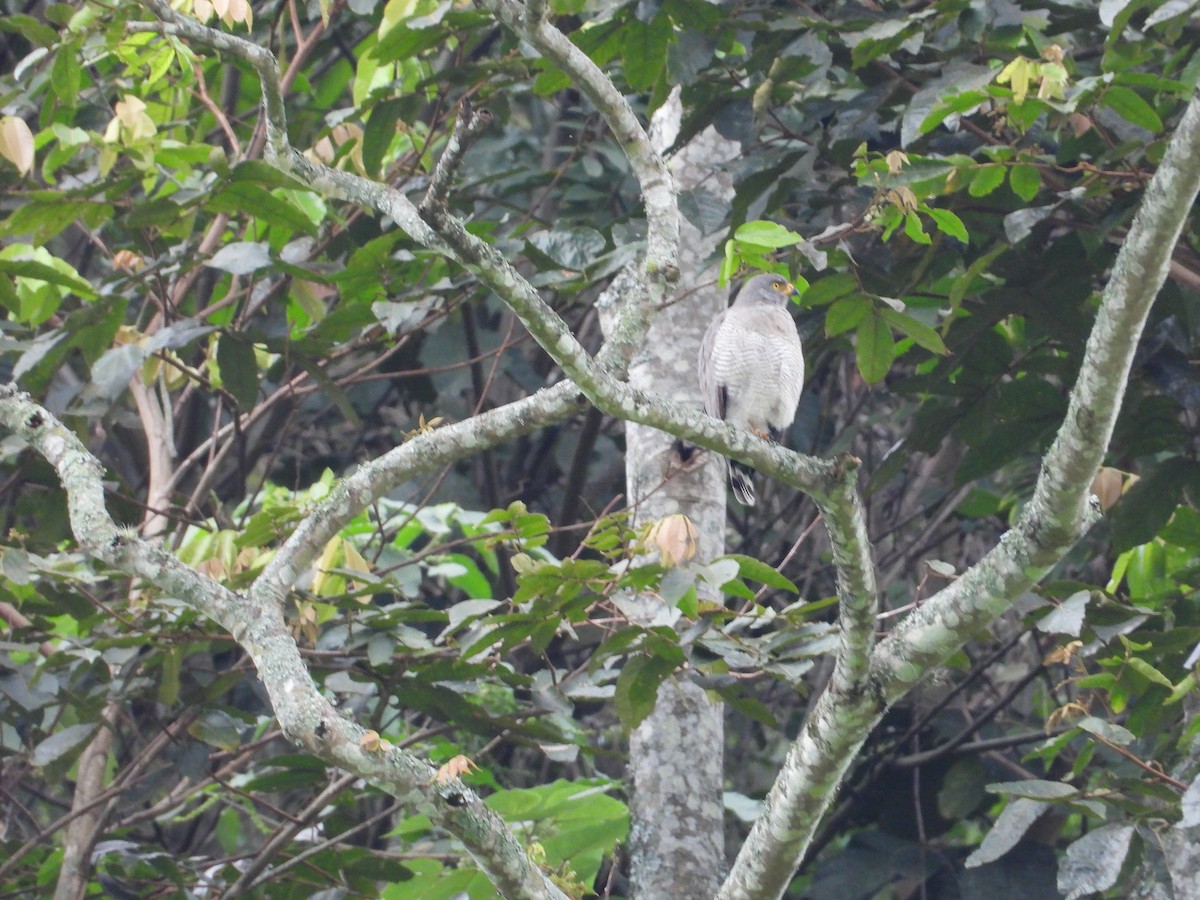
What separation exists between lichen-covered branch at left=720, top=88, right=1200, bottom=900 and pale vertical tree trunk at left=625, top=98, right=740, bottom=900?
0.90 meters

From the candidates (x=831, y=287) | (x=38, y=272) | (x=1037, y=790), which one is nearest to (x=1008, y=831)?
(x=1037, y=790)

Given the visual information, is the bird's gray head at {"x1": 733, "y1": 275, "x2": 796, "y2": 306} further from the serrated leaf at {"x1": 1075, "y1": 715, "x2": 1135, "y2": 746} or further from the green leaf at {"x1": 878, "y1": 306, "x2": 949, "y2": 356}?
the serrated leaf at {"x1": 1075, "y1": 715, "x2": 1135, "y2": 746}

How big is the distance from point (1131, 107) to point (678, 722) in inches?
73.0

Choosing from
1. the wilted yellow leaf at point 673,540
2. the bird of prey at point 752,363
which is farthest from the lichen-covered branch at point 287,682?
the bird of prey at point 752,363

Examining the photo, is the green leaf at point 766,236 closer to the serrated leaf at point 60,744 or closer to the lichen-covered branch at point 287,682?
the lichen-covered branch at point 287,682

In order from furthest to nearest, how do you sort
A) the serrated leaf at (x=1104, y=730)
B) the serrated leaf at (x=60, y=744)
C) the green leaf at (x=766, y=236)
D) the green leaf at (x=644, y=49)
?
the green leaf at (x=644, y=49), the serrated leaf at (x=60, y=744), the serrated leaf at (x=1104, y=730), the green leaf at (x=766, y=236)

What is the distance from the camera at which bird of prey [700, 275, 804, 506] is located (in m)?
4.17

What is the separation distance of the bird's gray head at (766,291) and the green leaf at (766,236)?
6.45 ft

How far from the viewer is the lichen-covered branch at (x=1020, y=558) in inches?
89.0

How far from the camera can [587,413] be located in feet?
15.3

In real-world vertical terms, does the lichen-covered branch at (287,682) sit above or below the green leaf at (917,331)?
below

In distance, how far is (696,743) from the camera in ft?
12.0

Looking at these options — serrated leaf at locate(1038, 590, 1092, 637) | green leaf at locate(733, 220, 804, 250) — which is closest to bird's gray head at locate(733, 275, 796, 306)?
serrated leaf at locate(1038, 590, 1092, 637)

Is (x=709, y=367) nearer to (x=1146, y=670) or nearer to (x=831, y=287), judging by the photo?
(x=831, y=287)
